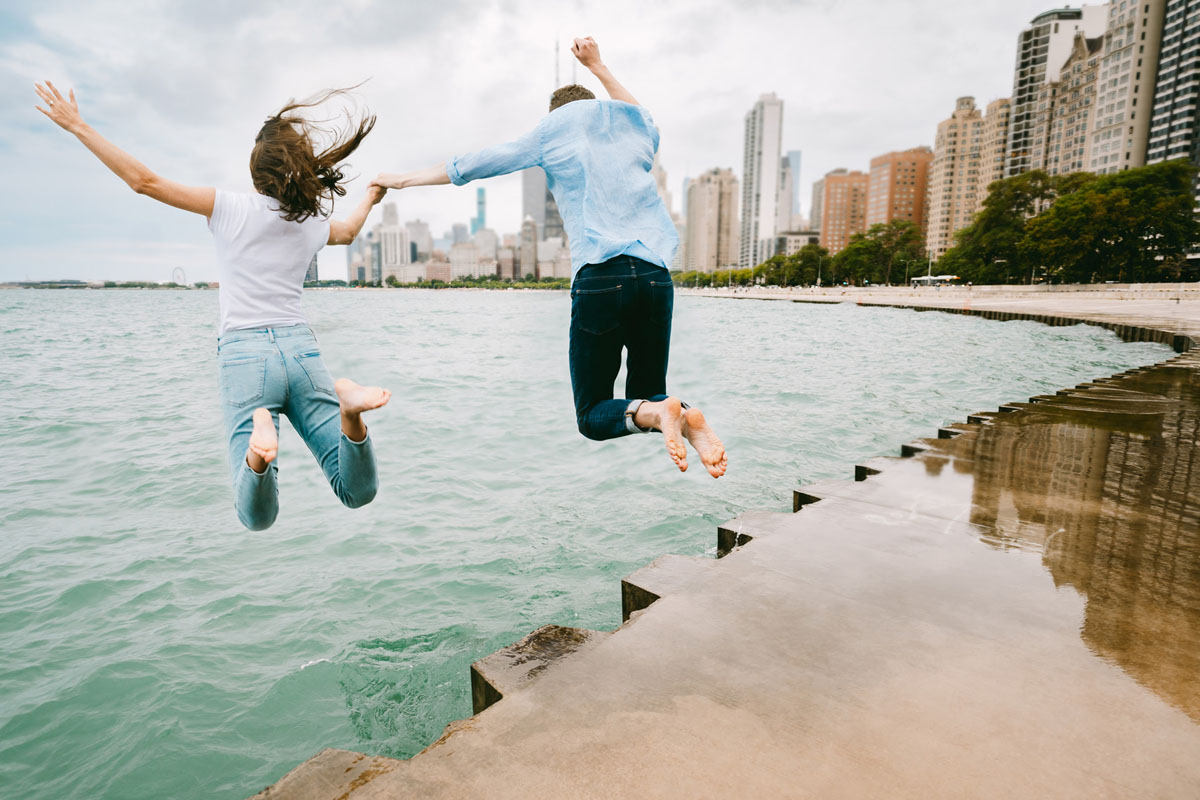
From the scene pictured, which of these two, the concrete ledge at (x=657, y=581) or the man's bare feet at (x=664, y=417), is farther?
the concrete ledge at (x=657, y=581)

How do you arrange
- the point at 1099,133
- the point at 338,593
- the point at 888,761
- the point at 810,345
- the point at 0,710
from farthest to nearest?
the point at 1099,133 → the point at 810,345 → the point at 338,593 → the point at 0,710 → the point at 888,761

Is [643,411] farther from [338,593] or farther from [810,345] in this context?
[810,345]

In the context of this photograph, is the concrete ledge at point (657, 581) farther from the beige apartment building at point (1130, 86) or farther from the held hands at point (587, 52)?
the beige apartment building at point (1130, 86)

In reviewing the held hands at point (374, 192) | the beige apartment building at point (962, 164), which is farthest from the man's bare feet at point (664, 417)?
the beige apartment building at point (962, 164)

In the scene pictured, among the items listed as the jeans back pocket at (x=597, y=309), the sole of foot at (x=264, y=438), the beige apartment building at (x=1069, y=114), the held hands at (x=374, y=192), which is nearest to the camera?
the sole of foot at (x=264, y=438)

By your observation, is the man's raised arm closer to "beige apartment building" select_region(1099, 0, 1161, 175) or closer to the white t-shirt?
the white t-shirt

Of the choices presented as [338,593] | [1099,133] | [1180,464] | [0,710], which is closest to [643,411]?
[338,593]

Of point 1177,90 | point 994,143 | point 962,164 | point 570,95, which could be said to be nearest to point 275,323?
point 570,95

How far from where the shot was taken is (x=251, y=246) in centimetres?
321

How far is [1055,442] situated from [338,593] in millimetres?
7707

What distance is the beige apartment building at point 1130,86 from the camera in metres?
111

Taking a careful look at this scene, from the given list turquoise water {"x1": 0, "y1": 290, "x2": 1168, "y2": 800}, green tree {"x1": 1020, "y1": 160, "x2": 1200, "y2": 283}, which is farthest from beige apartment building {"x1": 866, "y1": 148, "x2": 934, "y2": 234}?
turquoise water {"x1": 0, "y1": 290, "x2": 1168, "y2": 800}

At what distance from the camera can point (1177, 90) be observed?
4077 inches

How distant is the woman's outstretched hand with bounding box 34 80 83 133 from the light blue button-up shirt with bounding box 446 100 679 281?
158cm
